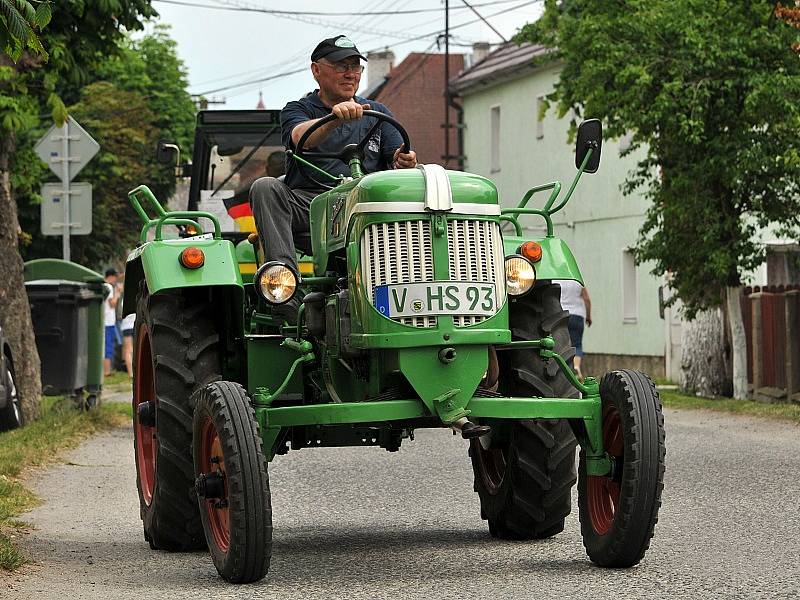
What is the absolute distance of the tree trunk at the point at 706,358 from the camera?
2542cm

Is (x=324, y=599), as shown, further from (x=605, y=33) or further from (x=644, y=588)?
(x=605, y=33)

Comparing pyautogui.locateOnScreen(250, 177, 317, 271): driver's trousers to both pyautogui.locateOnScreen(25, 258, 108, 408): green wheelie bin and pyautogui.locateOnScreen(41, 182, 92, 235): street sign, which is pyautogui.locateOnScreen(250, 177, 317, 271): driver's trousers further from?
pyautogui.locateOnScreen(41, 182, 92, 235): street sign

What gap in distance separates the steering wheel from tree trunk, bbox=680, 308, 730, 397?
16.8 m

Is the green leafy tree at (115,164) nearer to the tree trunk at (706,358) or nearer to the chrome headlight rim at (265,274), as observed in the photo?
the tree trunk at (706,358)

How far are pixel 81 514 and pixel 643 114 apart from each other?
1302 cm

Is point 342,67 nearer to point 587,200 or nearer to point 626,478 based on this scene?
point 626,478

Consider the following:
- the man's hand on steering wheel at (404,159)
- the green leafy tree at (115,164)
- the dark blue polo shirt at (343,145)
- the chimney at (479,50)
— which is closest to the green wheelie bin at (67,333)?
the dark blue polo shirt at (343,145)

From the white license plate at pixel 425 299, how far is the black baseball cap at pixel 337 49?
184 centimetres

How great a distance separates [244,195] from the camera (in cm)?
1612

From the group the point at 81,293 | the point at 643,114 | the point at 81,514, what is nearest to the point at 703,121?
the point at 643,114

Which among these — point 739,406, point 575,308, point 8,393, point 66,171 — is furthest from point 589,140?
point 739,406

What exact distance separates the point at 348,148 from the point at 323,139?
6.5 inches

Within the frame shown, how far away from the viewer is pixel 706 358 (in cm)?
2556

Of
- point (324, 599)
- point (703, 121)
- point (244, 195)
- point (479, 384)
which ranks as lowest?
point (324, 599)
